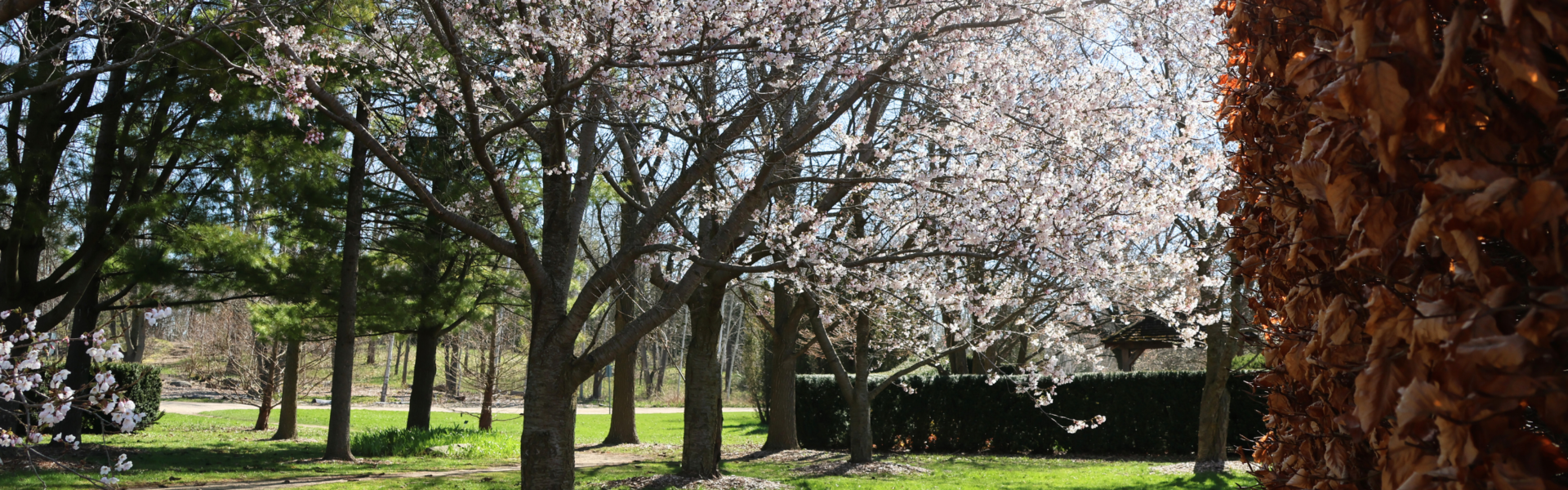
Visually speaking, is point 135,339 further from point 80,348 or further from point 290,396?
point 80,348

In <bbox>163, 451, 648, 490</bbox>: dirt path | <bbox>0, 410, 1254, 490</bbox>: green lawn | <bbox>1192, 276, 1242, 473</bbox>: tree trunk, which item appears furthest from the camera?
<bbox>1192, 276, 1242, 473</bbox>: tree trunk

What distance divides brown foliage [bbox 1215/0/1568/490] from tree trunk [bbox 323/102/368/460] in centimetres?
1222

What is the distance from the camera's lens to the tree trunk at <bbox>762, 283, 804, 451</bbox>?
14695 millimetres

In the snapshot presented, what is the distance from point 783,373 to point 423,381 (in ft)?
19.7

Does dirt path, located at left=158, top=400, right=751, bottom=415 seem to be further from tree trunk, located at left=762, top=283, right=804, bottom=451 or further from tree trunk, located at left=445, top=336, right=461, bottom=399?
tree trunk, located at left=762, top=283, right=804, bottom=451

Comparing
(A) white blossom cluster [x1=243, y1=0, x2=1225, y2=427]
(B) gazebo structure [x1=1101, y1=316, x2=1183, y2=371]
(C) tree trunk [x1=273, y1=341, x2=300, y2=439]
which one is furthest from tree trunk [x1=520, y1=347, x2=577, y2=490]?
(B) gazebo structure [x1=1101, y1=316, x2=1183, y2=371]

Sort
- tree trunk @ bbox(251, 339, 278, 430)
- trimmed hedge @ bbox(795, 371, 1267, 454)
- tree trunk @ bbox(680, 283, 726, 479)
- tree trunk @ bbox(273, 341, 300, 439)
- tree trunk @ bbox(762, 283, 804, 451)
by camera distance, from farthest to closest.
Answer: tree trunk @ bbox(251, 339, 278, 430) < trimmed hedge @ bbox(795, 371, 1267, 454) < tree trunk @ bbox(762, 283, 804, 451) < tree trunk @ bbox(273, 341, 300, 439) < tree trunk @ bbox(680, 283, 726, 479)

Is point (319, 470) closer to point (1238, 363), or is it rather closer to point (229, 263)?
point (229, 263)

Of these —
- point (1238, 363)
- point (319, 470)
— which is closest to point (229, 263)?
point (319, 470)

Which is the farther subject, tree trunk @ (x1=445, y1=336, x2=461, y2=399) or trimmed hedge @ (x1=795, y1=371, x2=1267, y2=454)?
tree trunk @ (x1=445, y1=336, x2=461, y2=399)

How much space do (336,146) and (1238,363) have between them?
15.8 m

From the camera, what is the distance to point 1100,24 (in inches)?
296

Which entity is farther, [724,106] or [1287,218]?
[724,106]

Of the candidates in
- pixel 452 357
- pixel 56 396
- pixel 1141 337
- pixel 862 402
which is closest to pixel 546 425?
pixel 56 396
